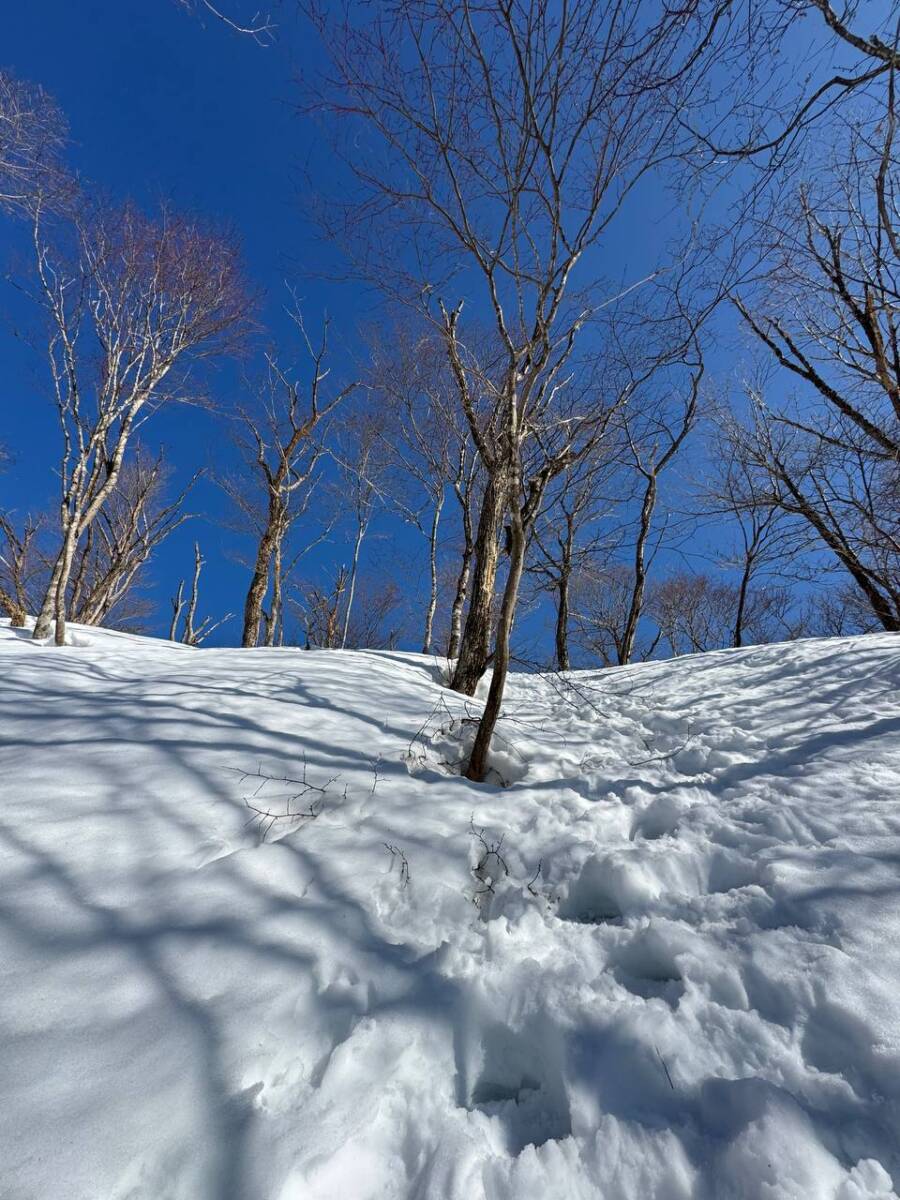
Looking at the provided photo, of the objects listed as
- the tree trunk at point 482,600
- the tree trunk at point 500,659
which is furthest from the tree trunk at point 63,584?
the tree trunk at point 500,659

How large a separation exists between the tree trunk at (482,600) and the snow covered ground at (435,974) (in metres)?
2.41

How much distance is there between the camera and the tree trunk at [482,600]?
488cm

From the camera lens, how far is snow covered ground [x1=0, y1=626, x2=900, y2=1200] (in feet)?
2.70

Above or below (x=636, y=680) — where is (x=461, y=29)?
above

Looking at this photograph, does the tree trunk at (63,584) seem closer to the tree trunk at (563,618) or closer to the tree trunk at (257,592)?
the tree trunk at (257,592)

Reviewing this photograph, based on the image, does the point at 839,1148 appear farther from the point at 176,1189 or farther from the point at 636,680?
the point at 636,680

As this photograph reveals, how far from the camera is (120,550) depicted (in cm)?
1173

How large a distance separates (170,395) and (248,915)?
8023 millimetres

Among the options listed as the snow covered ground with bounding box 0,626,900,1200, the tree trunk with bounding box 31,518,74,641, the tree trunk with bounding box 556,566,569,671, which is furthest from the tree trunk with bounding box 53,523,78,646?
the tree trunk with bounding box 556,566,569,671

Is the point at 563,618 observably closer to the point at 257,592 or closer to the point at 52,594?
the point at 257,592

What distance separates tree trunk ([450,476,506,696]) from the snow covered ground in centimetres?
241

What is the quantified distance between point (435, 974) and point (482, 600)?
3.88 meters

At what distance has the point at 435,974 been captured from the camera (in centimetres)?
122

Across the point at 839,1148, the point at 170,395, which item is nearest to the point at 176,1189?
the point at 839,1148
